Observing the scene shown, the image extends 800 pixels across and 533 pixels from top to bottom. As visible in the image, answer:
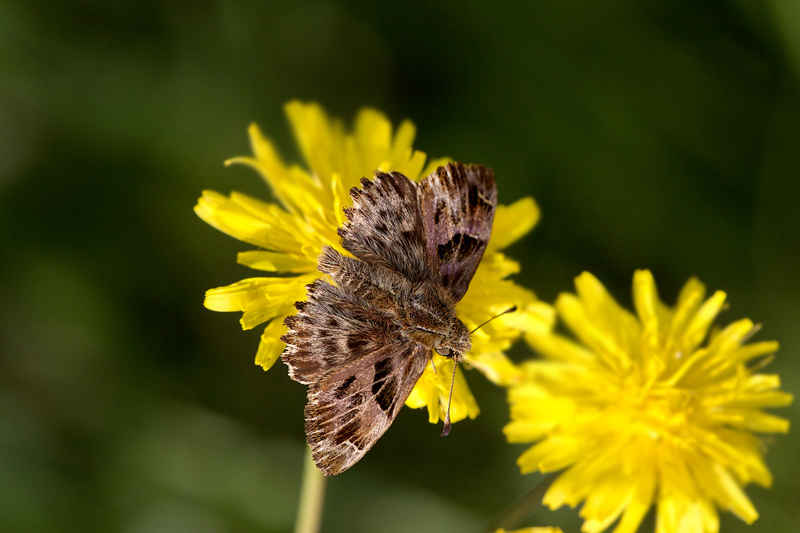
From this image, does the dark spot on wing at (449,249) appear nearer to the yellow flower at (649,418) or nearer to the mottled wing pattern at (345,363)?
the mottled wing pattern at (345,363)

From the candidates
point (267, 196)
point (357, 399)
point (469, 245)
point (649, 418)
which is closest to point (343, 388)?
point (357, 399)

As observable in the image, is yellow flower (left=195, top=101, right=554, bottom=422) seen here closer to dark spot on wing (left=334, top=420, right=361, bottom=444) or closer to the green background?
dark spot on wing (left=334, top=420, right=361, bottom=444)

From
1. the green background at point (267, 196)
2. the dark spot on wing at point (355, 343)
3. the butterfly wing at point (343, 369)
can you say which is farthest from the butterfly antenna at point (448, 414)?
the green background at point (267, 196)

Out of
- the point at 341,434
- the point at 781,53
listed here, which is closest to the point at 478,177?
the point at 341,434

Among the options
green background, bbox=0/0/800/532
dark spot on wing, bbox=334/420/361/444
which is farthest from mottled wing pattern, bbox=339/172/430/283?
green background, bbox=0/0/800/532

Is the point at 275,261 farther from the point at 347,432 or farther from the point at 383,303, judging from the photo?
the point at 347,432

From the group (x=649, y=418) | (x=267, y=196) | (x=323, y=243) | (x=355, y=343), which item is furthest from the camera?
(x=267, y=196)

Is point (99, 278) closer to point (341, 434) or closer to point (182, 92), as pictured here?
point (182, 92)
